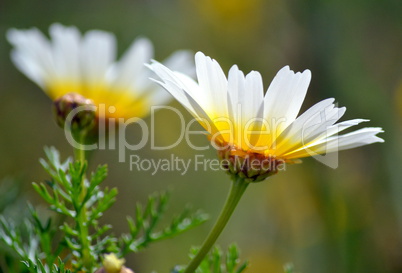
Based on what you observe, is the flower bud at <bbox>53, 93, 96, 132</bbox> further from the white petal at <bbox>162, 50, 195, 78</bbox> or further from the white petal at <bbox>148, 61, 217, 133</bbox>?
the white petal at <bbox>162, 50, 195, 78</bbox>

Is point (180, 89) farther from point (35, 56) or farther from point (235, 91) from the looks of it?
point (35, 56)

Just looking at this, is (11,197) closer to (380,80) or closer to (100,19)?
(380,80)

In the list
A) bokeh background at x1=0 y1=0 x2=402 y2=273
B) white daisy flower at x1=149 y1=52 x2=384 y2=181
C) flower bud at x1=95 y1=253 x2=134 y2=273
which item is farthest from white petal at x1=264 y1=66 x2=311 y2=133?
bokeh background at x1=0 y1=0 x2=402 y2=273

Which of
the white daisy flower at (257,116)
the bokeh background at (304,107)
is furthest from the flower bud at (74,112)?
the bokeh background at (304,107)

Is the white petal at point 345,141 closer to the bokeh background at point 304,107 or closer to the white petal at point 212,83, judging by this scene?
the white petal at point 212,83

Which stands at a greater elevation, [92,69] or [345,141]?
[92,69]

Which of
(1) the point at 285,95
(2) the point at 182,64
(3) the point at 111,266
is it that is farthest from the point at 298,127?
(2) the point at 182,64

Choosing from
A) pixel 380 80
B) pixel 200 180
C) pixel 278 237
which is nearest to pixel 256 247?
pixel 278 237
